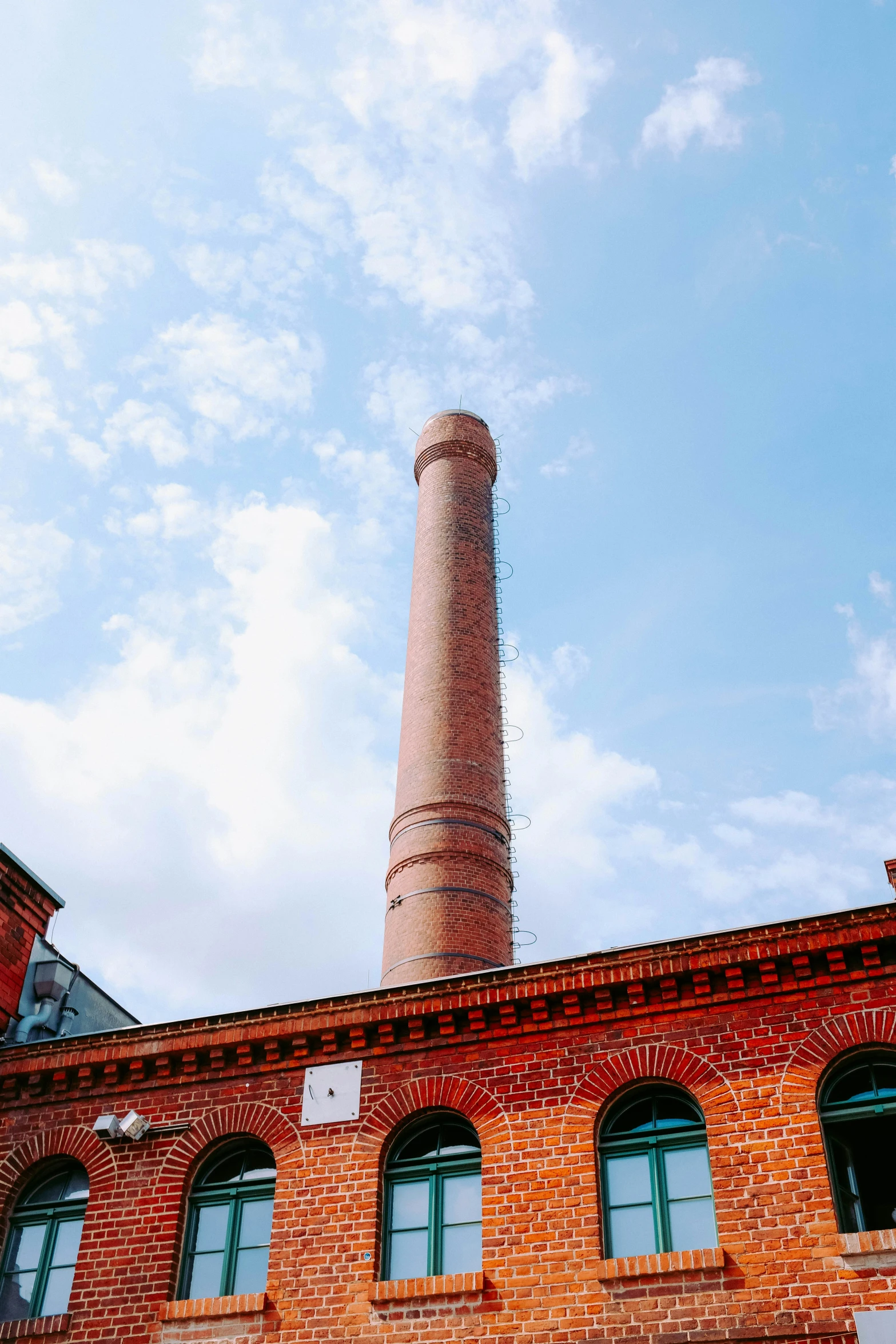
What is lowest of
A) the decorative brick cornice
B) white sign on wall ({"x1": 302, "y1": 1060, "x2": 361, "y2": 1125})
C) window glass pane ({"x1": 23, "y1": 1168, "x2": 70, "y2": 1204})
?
window glass pane ({"x1": 23, "y1": 1168, "x2": 70, "y2": 1204})

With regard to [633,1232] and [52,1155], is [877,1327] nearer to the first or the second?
[633,1232]

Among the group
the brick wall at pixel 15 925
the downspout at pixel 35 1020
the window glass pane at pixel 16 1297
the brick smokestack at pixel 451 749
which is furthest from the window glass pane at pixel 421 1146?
the brick smokestack at pixel 451 749

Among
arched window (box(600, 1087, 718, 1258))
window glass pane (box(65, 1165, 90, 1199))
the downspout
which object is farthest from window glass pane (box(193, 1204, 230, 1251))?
arched window (box(600, 1087, 718, 1258))

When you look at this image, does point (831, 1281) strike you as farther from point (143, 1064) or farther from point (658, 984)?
point (143, 1064)

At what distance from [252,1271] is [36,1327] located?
205cm

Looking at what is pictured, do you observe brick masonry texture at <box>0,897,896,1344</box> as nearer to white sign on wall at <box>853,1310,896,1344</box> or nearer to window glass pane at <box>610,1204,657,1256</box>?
white sign on wall at <box>853,1310,896,1344</box>

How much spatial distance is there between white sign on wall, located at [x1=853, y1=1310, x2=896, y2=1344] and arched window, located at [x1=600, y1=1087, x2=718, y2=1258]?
129 centimetres

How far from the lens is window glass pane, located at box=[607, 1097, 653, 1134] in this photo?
1115 cm

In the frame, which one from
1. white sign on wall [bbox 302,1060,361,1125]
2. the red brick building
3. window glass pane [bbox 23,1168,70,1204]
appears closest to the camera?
the red brick building

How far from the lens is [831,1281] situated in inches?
379

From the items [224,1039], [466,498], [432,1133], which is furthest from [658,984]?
[466,498]

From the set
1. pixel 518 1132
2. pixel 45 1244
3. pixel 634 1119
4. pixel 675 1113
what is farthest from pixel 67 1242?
pixel 675 1113

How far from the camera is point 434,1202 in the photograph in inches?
448

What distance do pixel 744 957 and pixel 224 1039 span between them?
519 centimetres
